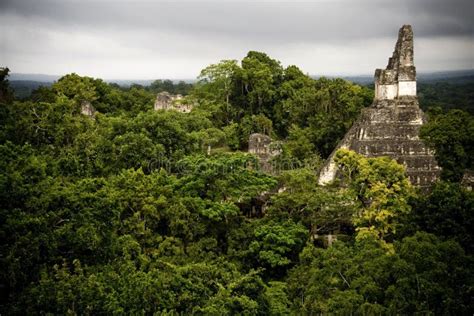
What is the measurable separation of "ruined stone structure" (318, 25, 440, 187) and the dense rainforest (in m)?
2.07

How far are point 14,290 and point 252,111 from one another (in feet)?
95.8

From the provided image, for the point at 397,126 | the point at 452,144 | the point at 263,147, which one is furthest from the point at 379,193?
the point at 263,147

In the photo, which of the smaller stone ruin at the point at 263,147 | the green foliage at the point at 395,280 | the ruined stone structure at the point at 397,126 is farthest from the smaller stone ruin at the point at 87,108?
the green foliage at the point at 395,280

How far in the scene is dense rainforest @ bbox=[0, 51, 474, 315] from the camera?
12211mm

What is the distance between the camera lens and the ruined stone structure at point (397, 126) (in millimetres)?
25797

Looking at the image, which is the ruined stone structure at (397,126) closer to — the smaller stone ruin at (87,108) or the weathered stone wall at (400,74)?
the weathered stone wall at (400,74)

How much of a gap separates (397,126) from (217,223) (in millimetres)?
11370

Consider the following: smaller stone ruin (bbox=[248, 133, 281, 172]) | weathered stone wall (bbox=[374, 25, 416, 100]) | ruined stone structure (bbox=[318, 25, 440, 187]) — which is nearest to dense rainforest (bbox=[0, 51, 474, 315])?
smaller stone ruin (bbox=[248, 133, 281, 172])

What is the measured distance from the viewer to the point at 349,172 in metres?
Answer: 21.3

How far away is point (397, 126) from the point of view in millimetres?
27000

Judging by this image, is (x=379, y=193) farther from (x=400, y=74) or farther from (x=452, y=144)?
(x=400, y=74)

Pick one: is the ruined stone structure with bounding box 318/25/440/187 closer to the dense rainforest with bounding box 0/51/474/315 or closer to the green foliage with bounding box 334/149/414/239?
the dense rainforest with bounding box 0/51/474/315

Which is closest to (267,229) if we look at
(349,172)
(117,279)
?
(349,172)

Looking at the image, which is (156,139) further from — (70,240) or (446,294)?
(446,294)
